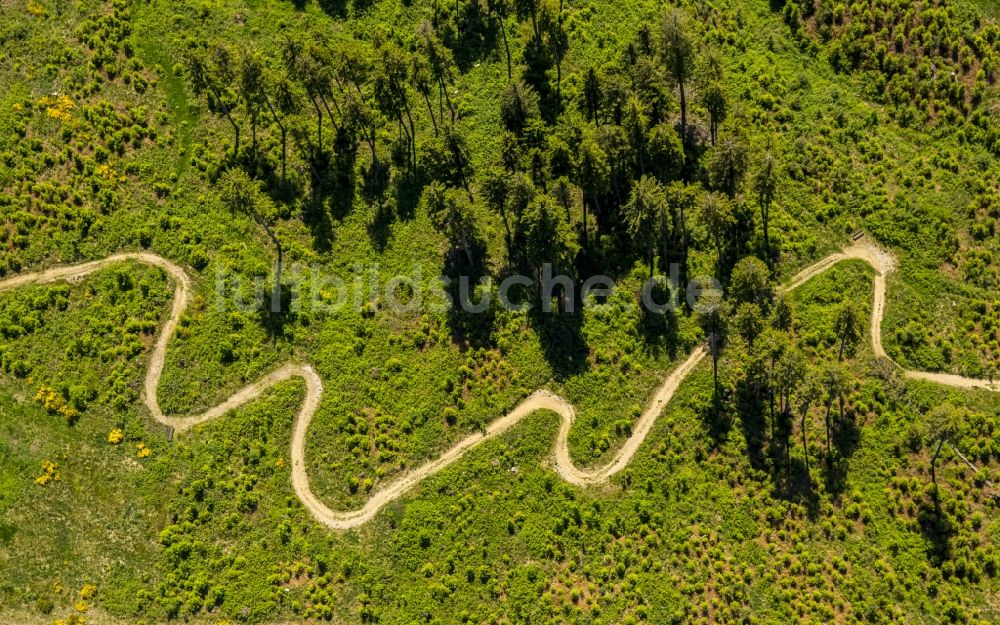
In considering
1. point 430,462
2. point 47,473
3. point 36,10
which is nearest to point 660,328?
point 430,462

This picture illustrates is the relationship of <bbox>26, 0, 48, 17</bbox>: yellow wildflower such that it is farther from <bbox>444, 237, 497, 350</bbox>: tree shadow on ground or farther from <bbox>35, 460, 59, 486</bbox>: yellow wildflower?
<bbox>444, 237, 497, 350</bbox>: tree shadow on ground

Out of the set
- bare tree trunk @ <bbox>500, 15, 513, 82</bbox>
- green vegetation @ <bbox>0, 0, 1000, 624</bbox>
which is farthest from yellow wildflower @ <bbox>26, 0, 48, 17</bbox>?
bare tree trunk @ <bbox>500, 15, 513, 82</bbox>

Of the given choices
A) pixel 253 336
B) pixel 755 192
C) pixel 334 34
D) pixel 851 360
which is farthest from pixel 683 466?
pixel 334 34

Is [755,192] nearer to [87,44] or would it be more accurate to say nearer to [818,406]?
[818,406]

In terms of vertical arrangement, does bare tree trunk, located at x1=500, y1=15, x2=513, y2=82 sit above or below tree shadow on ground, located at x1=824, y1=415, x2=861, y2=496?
above

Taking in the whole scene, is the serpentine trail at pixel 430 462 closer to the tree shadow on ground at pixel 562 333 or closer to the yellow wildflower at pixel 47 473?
the tree shadow on ground at pixel 562 333
